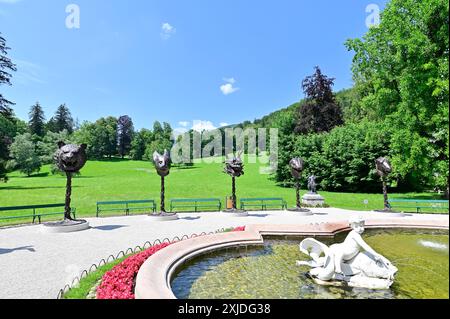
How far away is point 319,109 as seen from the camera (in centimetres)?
4850

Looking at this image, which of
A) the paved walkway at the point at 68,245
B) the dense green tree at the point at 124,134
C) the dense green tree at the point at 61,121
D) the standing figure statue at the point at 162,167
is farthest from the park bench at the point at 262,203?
the dense green tree at the point at 61,121

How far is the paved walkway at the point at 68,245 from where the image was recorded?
7109 mm

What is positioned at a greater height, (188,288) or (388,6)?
(388,6)

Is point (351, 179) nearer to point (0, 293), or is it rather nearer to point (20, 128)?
point (0, 293)

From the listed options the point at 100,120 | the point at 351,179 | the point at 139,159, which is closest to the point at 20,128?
the point at 100,120

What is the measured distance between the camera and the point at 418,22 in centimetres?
2205

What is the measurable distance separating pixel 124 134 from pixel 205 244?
102225mm

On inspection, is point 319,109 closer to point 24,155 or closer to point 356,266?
point 356,266

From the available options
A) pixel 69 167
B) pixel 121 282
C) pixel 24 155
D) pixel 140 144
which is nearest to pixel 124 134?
pixel 140 144

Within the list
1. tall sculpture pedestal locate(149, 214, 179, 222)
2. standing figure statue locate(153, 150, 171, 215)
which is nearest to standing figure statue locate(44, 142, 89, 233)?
tall sculpture pedestal locate(149, 214, 179, 222)

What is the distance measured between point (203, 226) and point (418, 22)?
72.2 feet

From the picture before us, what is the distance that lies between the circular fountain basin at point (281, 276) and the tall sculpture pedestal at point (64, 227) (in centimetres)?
810

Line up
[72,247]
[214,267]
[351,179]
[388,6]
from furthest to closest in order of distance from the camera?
[351,179]
[388,6]
[72,247]
[214,267]

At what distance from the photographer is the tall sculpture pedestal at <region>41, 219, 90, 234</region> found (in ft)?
43.4
